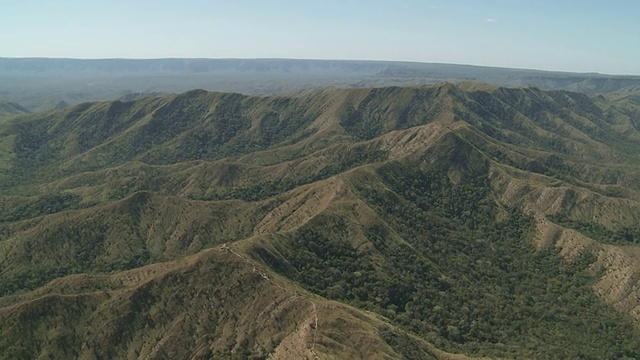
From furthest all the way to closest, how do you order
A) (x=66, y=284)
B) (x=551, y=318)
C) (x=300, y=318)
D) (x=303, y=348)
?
(x=551, y=318)
(x=66, y=284)
(x=300, y=318)
(x=303, y=348)

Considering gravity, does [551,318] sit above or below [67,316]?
below

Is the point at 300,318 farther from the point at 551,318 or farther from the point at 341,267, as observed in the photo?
the point at 551,318

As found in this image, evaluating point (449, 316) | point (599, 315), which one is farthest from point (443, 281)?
point (599, 315)

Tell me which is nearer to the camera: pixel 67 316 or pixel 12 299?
pixel 67 316

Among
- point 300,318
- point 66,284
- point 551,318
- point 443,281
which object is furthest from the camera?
point 443,281

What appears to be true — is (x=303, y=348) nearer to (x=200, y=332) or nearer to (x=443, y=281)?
(x=200, y=332)

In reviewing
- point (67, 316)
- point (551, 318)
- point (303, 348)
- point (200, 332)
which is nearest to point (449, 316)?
point (551, 318)
